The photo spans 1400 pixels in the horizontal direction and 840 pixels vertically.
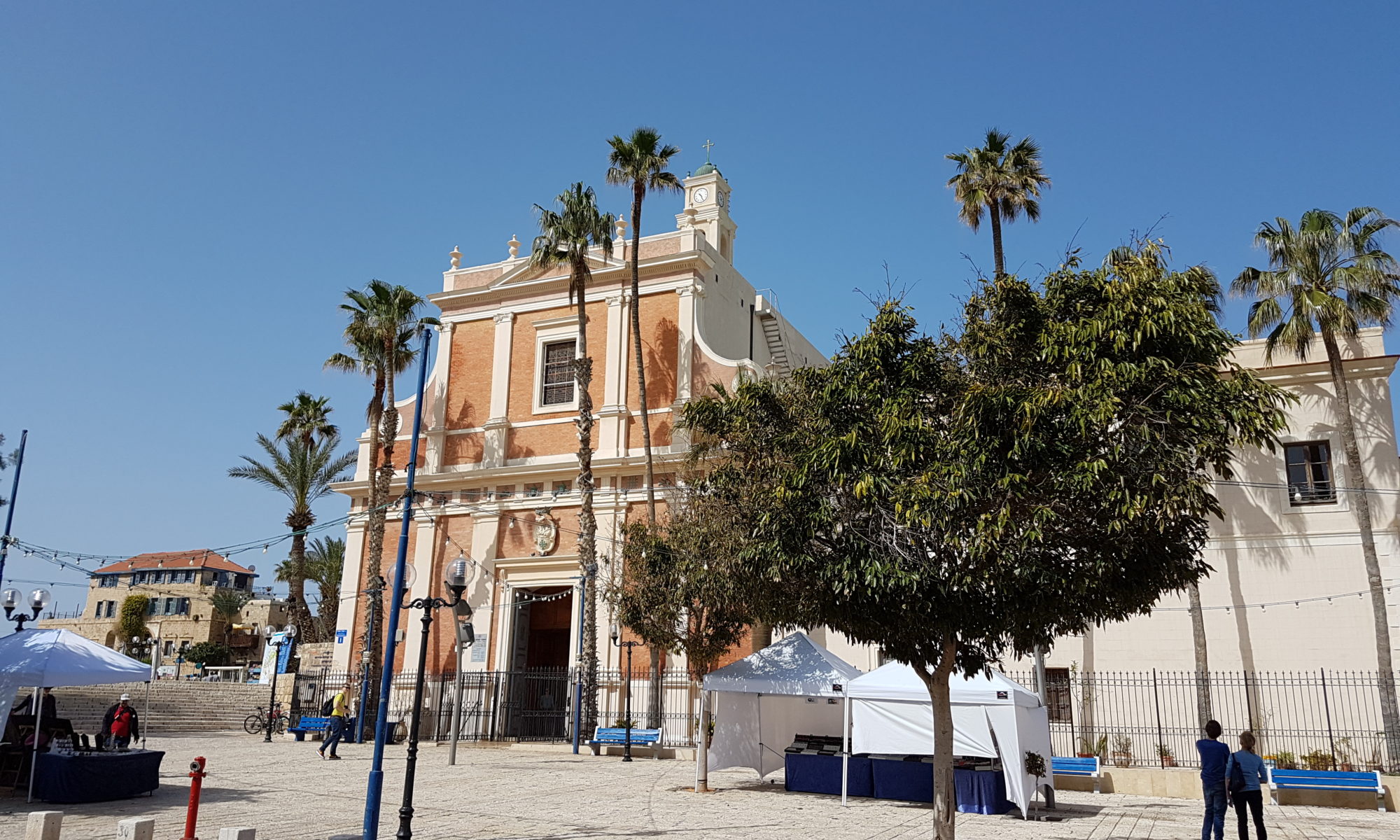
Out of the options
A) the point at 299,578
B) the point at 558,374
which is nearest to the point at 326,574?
the point at 299,578

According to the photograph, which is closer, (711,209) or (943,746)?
(943,746)

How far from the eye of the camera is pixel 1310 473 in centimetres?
2275

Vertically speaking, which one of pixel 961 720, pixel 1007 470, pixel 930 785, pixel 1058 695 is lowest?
pixel 930 785

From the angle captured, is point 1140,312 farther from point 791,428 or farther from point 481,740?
point 481,740

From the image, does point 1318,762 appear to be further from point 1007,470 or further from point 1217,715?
point 1007,470

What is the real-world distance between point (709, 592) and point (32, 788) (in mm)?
9458

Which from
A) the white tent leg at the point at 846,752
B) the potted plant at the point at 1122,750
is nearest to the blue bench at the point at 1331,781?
the potted plant at the point at 1122,750

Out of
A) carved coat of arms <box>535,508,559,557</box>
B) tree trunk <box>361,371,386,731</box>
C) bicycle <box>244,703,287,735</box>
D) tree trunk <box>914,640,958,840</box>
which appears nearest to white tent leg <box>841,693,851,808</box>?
tree trunk <box>914,640,958,840</box>

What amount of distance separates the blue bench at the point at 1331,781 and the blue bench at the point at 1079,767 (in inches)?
107

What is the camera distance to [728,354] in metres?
31.5

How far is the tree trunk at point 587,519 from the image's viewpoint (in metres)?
25.0

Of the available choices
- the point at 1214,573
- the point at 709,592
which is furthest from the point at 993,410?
the point at 1214,573

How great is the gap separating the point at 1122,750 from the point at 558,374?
17.7 meters

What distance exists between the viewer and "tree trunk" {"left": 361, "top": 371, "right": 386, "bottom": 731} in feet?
88.1
